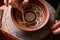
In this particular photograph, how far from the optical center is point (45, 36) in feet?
4.54

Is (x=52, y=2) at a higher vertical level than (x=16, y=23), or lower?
higher

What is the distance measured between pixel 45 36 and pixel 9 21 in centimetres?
28

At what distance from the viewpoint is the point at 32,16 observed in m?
1.36

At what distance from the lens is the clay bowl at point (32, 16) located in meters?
1.30

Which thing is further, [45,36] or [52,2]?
[52,2]

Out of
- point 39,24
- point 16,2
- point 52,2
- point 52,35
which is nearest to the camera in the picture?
point 16,2

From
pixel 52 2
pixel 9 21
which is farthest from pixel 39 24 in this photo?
pixel 52 2

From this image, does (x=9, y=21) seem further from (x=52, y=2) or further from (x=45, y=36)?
(x=52, y=2)

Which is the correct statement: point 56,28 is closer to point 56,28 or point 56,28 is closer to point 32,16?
point 56,28

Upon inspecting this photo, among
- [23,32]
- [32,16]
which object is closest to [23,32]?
[23,32]

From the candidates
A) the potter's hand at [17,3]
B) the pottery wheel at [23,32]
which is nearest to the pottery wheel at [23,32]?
the pottery wheel at [23,32]

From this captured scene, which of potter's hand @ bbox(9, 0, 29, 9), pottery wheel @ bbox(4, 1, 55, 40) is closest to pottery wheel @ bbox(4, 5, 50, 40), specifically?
pottery wheel @ bbox(4, 1, 55, 40)

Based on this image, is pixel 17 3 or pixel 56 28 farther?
pixel 56 28

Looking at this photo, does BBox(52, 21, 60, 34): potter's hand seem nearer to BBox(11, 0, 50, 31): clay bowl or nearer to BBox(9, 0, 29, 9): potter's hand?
BBox(11, 0, 50, 31): clay bowl
